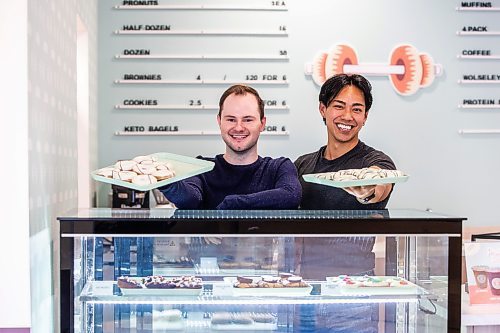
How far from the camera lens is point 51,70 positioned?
259 cm

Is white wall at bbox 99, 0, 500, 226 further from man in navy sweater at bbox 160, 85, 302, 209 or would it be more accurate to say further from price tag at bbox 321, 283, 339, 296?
price tag at bbox 321, 283, 339, 296

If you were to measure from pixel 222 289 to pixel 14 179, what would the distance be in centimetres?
75

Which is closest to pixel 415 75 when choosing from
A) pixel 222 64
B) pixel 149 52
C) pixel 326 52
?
pixel 326 52

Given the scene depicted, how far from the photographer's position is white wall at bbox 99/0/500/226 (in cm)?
523

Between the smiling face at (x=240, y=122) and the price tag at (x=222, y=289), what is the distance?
59 centimetres

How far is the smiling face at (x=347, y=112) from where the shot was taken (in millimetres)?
2617

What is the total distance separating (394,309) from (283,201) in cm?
52

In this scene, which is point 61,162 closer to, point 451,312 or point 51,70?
point 51,70

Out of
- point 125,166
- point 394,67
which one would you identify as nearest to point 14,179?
point 125,166

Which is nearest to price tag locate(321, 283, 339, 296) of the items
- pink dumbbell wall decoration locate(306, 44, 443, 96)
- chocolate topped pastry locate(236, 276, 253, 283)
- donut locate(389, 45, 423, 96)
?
chocolate topped pastry locate(236, 276, 253, 283)

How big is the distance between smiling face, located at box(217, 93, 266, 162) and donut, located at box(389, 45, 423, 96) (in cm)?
317

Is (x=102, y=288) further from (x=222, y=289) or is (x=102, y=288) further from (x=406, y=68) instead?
(x=406, y=68)

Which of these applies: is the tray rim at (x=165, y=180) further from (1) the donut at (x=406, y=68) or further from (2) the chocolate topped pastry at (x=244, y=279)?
(1) the donut at (x=406, y=68)

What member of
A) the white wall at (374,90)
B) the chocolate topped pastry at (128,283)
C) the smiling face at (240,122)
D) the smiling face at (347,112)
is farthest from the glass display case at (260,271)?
the white wall at (374,90)
